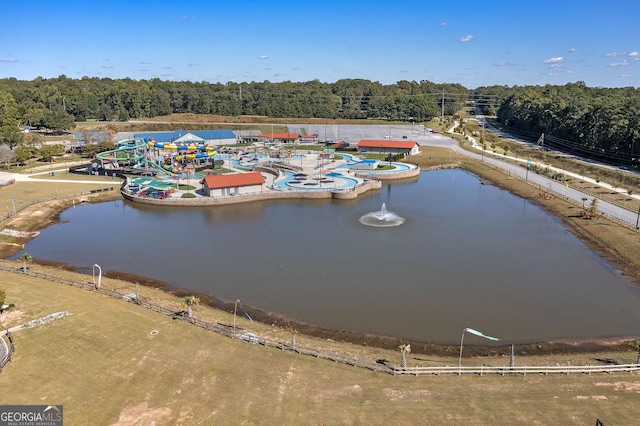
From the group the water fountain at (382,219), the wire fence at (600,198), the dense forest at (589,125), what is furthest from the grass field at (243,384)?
the dense forest at (589,125)

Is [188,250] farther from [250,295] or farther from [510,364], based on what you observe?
[510,364]

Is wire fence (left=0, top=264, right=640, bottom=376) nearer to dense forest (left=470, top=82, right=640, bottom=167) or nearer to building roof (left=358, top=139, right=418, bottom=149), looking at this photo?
dense forest (left=470, top=82, right=640, bottom=167)

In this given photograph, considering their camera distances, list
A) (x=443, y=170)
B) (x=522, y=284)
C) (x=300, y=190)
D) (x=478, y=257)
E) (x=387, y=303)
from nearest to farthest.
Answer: (x=387, y=303) < (x=522, y=284) < (x=478, y=257) < (x=300, y=190) < (x=443, y=170)

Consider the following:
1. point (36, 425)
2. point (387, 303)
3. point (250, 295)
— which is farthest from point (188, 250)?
point (36, 425)

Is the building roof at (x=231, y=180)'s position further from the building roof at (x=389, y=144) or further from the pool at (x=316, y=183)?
the building roof at (x=389, y=144)

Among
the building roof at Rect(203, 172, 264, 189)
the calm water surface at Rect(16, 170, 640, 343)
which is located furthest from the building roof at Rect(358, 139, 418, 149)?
the building roof at Rect(203, 172, 264, 189)
